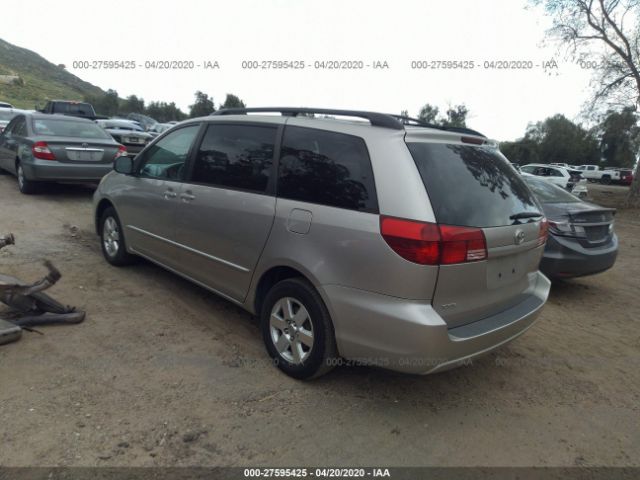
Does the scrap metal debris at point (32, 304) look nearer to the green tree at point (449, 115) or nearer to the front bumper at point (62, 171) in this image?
the front bumper at point (62, 171)

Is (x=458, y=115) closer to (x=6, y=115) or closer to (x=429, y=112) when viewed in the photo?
(x=429, y=112)

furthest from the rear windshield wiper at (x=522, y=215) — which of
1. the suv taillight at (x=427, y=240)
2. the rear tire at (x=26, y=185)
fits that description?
the rear tire at (x=26, y=185)

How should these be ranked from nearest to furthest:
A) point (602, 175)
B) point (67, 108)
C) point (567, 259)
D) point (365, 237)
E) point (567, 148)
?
1. point (365, 237)
2. point (567, 259)
3. point (67, 108)
4. point (602, 175)
5. point (567, 148)

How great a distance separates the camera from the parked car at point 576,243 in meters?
5.22

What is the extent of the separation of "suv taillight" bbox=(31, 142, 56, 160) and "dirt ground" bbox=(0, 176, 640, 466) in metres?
4.50

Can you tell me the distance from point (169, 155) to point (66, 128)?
5.54m

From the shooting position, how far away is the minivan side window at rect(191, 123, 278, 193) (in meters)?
3.48

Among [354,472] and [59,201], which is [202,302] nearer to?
[354,472]

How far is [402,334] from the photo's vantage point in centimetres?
263

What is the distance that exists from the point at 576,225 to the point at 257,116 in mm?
3867

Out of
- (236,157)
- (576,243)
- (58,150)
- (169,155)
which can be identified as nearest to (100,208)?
(169,155)

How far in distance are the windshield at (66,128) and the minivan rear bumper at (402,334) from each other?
7.77 metres

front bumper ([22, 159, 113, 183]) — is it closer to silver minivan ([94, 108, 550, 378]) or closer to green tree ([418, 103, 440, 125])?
silver minivan ([94, 108, 550, 378])

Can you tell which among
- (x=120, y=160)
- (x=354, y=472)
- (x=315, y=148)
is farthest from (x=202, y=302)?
(x=354, y=472)
